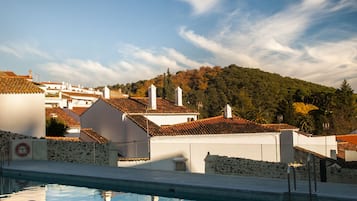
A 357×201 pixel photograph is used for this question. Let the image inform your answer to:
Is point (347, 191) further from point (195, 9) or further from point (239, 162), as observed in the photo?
point (195, 9)

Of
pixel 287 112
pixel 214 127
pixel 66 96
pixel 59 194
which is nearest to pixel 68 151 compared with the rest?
pixel 59 194

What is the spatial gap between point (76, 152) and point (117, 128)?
10.2 m

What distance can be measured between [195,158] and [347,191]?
7.34 m

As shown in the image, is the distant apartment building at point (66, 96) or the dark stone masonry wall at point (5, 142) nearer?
the dark stone masonry wall at point (5, 142)

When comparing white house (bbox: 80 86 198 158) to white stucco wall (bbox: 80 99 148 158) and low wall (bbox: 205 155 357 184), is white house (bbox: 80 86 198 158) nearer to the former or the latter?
white stucco wall (bbox: 80 99 148 158)

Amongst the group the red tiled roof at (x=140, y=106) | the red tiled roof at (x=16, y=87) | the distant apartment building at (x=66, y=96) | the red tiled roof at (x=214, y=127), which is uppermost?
the distant apartment building at (x=66, y=96)

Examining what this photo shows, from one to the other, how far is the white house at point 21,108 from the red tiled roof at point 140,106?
212 inches

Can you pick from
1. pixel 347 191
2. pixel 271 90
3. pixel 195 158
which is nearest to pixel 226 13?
pixel 195 158

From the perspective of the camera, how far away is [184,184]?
31.4ft

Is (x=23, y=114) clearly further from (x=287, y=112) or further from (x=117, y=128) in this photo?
(x=287, y=112)

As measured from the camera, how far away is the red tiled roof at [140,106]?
91.1 ft

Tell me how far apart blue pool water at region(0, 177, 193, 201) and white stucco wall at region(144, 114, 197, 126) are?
54.4 feet

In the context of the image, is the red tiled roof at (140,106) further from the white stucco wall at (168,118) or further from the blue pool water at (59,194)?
the blue pool water at (59,194)

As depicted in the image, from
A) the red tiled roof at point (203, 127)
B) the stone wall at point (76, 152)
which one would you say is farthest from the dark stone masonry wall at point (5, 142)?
the red tiled roof at point (203, 127)
